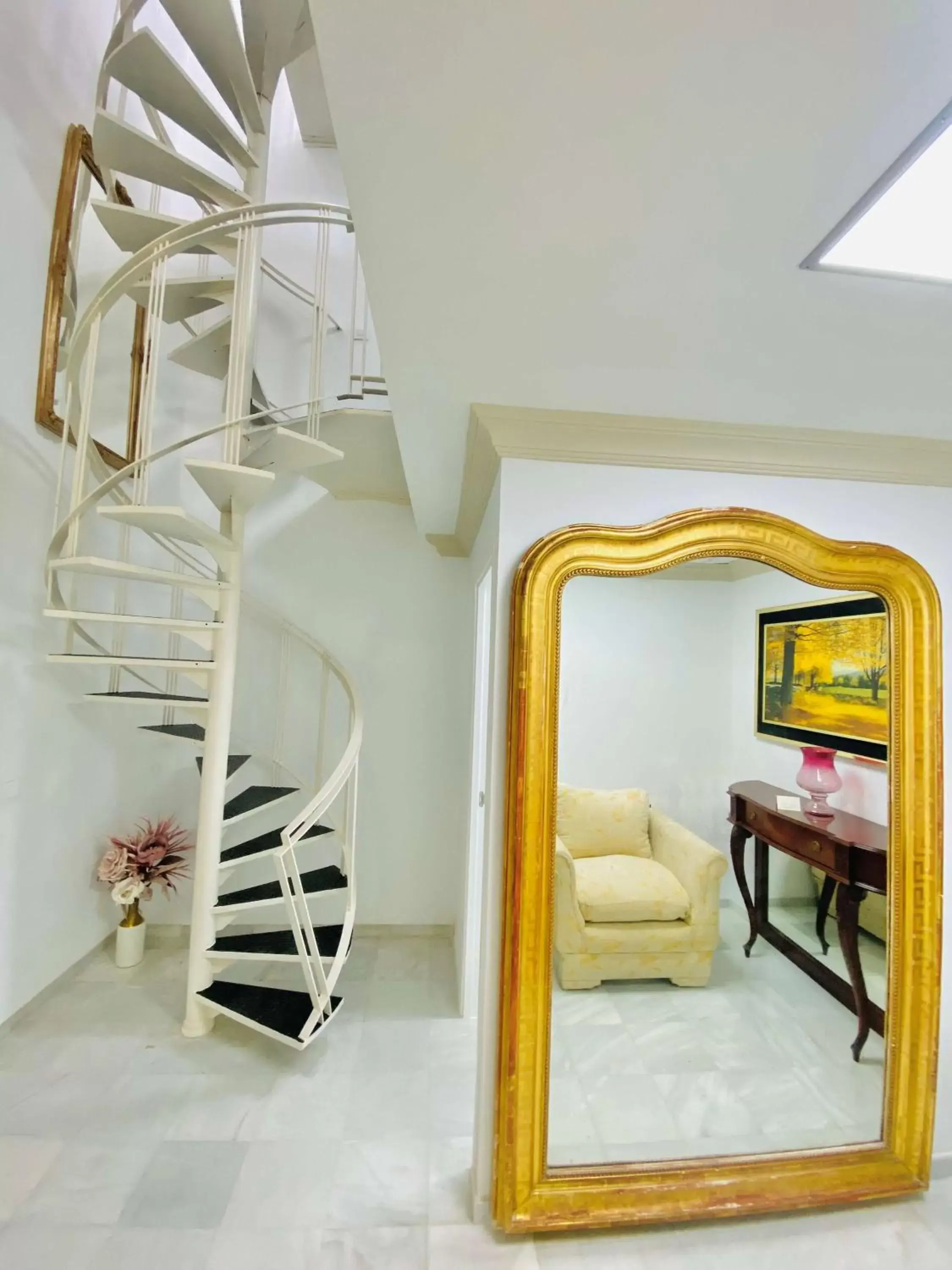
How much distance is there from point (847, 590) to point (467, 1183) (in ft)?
6.84

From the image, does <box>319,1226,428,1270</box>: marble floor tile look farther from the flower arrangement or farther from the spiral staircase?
the flower arrangement

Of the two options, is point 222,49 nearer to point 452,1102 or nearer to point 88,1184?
point 88,1184

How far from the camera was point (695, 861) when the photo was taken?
5.64 feet

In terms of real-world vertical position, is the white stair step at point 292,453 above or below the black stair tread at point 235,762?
above

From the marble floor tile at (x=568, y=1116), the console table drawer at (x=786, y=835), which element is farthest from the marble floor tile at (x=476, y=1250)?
the console table drawer at (x=786, y=835)

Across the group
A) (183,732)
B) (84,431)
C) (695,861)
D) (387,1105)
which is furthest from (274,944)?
(84,431)

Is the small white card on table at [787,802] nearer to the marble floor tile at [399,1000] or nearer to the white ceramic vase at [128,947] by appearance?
the marble floor tile at [399,1000]

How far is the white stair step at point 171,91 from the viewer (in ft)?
5.61

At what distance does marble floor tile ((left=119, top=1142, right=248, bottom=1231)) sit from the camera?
147 cm

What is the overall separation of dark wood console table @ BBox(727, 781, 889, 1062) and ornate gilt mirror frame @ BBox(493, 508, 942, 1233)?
0.07 meters

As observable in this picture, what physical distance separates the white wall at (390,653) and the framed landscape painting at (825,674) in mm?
1667

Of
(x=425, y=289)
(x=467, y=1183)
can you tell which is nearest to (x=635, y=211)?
(x=425, y=289)

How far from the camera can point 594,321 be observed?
109 centimetres

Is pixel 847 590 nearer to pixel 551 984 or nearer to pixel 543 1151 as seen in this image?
pixel 551 984
